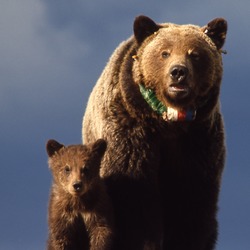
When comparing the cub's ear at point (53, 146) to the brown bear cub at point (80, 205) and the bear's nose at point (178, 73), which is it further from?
the bear's nose at point (178, 73)

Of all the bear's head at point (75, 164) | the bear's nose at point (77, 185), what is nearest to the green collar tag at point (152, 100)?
the bear's head at point (75, 164)

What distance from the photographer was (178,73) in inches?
688

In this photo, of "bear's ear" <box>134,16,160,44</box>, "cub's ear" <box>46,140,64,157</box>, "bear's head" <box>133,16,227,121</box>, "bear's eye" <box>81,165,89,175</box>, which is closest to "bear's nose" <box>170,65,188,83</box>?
"bear's head" <box>133,16,227,121</box>

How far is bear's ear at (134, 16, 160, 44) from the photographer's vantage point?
18.0 meters

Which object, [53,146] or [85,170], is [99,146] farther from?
[53,146]

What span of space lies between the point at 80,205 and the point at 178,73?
1804 mm

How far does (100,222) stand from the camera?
17359mm

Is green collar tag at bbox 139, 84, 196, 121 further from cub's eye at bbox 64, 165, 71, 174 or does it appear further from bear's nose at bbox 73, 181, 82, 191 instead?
bear's nose at bbox 73, 181, 82, 191

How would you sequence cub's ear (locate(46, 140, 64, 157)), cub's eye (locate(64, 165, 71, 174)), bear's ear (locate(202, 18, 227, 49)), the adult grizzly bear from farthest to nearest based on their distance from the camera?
bear's ear (locate(202, 18, 227, 49)) → the adult grizzly bear → cub's ear (locate(46, 140, 64, 157)) → cub's eye (locate(64, 165, 71, 174))

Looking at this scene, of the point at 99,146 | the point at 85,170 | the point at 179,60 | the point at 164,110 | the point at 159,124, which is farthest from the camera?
the point at 159,124

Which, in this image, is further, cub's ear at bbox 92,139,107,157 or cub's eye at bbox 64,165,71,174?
cub's ear at bbox 92,139,107,157

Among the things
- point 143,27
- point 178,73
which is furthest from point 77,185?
point 143,27

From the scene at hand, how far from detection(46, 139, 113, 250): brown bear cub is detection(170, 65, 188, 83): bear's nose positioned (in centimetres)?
108

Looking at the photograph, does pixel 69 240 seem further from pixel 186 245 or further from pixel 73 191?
pixel 186 245
